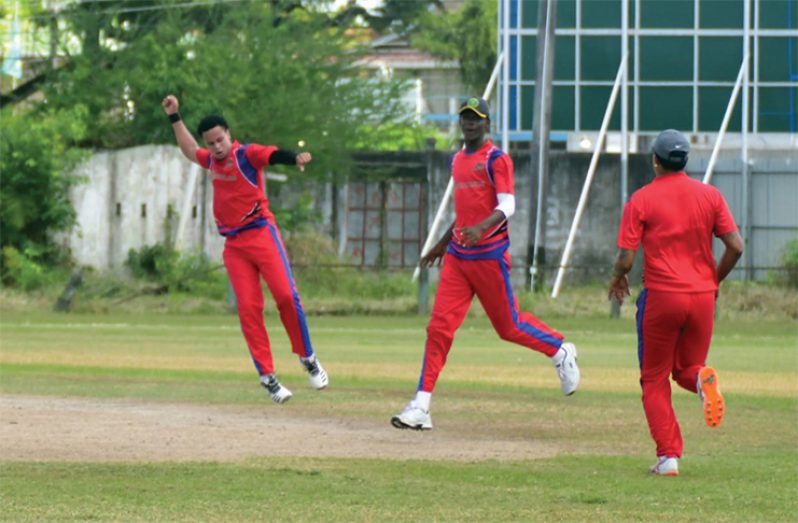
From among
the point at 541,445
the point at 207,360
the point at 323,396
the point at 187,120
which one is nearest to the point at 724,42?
the point at 187,120

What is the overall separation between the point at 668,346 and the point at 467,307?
2.72m

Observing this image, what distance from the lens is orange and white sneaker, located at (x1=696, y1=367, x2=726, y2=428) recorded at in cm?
1184

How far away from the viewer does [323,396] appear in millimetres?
18625

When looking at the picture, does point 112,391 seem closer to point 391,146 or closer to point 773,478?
point 773,478

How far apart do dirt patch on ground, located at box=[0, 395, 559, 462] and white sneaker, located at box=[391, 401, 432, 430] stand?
0.16m

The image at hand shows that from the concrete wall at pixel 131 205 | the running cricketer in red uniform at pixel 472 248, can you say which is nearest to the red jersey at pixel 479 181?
the running cricketer in red uniform at pixel 472 248

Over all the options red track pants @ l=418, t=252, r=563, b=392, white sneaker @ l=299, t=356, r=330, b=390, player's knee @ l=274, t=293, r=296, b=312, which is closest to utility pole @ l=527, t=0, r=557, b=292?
white sneaker @ l=299, t=356, r=330, b=390

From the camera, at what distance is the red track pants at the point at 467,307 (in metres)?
14.3

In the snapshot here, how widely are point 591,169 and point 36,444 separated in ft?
113

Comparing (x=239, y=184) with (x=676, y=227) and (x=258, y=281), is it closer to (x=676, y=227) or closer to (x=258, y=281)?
(x=258, y=281)

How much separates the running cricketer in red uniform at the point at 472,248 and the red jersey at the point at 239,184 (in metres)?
1.74

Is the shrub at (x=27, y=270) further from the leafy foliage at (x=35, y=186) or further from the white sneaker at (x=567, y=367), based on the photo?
the white sneaker at (x=567, y=367)

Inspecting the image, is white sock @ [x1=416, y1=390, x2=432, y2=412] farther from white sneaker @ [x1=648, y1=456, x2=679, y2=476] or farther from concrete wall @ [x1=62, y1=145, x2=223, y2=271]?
concrete wall @ [x1=62, y1=145, x2=223, y2=271]

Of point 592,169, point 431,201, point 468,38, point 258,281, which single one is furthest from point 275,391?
point 468,38
